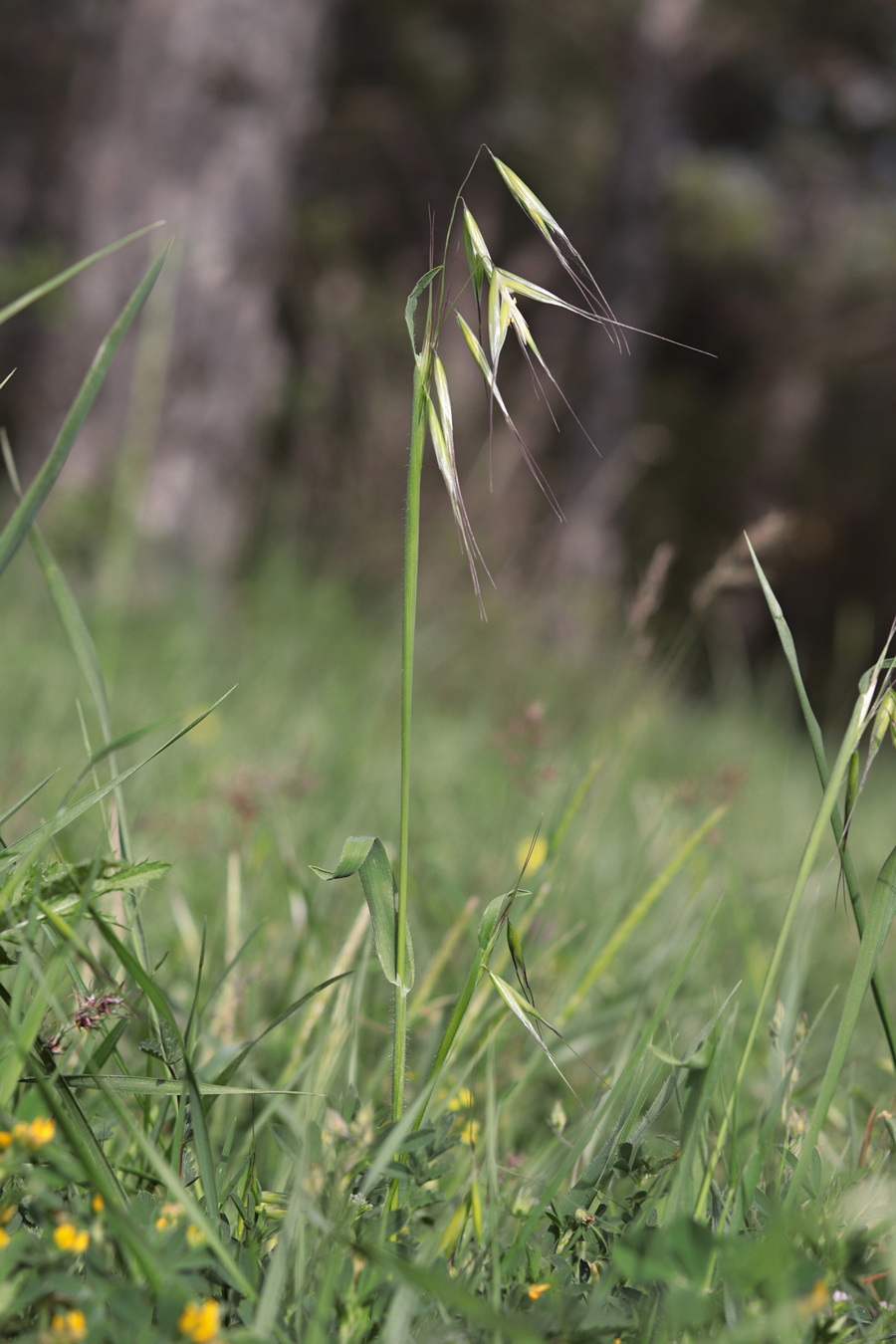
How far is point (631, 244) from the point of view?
7.27 m

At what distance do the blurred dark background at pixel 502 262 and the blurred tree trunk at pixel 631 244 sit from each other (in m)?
0.02

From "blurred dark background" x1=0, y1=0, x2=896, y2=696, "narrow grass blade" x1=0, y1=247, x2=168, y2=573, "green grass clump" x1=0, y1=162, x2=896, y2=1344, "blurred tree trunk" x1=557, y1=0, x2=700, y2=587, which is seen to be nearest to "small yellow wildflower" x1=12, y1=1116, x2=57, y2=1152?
"green grass clump" x1=0, y1=162, x2=896, y2=1344

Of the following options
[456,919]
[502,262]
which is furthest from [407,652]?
[502,262]

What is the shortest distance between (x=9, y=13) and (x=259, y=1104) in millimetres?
10353

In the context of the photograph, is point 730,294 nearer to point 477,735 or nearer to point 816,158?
point 816,158

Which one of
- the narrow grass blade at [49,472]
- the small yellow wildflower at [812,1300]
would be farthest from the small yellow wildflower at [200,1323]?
the narrow grass blade at [49,472]

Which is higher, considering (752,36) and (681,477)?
(752,36)

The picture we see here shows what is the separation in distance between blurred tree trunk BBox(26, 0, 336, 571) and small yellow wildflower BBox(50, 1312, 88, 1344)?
11.1 feet

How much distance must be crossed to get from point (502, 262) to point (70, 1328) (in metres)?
7.21

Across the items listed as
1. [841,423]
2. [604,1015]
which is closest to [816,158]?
[841,423]

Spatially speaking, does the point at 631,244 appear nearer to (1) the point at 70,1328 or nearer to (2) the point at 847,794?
(2) the point at 847,794

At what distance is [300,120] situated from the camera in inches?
158

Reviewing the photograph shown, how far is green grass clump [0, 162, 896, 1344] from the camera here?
484mm

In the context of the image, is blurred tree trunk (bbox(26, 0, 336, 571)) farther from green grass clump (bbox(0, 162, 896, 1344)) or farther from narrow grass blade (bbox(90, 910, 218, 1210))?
narrow grass blade (bbox(90, 910, 218, 1210))
